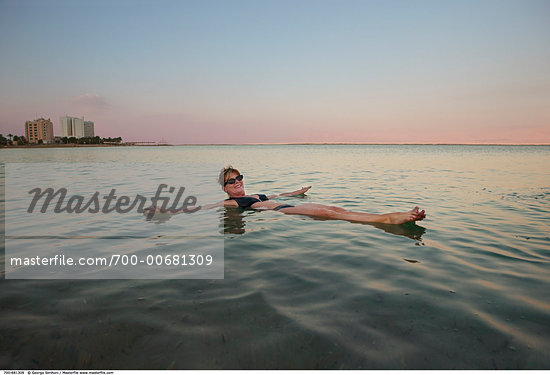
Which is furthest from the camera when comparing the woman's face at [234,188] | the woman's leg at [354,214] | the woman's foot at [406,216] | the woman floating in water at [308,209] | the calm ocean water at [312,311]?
the woman's face at [234,188]

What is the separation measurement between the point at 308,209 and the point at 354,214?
1411 millimetres

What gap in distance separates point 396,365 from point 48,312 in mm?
3773

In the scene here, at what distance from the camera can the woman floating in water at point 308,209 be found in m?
6.80

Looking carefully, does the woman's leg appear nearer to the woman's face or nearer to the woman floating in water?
the woman floating in water

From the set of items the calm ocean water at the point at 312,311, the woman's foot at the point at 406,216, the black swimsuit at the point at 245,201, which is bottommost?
the calm ocean water at the point at 312,311

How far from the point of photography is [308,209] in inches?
347

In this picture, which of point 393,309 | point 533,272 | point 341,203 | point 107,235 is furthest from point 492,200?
point 107,235

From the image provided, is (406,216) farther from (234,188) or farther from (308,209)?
(234,188)

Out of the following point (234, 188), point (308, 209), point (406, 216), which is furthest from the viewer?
point (234, 188)

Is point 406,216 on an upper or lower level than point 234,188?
lower

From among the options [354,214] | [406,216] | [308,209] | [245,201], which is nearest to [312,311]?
[406,216]

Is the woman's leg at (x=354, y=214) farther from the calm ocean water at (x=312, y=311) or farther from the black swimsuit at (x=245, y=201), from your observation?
the black swimsuit at (x=245, y=201)

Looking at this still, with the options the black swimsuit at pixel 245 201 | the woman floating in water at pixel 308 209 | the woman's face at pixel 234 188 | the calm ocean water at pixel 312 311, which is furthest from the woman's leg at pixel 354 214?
the woman's face at pixel 234 188

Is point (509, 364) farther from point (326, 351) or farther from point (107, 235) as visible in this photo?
point (107, 235)
